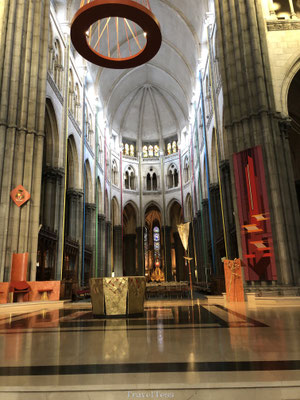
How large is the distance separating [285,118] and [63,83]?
14.1 meters

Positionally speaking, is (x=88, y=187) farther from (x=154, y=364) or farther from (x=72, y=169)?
(x=154, y=364)

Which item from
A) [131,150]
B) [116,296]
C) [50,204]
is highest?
[131,150]

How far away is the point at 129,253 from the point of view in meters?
39.8

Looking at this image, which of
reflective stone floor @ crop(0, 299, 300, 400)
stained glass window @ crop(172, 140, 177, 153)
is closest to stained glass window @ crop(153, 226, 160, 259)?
stained glass window @ crop(172, 140, 177, 153)

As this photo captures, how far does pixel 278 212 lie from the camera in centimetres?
1282

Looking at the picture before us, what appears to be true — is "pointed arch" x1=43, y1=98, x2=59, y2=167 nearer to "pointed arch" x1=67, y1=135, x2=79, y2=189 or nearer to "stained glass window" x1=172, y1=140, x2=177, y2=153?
"pointed arch" x1=67, y1=135, x2=79, y2=189

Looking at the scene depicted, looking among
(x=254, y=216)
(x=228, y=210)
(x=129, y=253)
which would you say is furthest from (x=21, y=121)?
(x=129, y=253)

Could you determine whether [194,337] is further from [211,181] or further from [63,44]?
[63,44]

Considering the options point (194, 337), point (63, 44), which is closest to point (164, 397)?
point (194, 337)

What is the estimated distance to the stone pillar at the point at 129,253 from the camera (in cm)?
3907

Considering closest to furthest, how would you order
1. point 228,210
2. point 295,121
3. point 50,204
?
1. point 50,204
2. point 228,210
3. point 295,121

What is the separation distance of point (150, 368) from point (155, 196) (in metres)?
36.2

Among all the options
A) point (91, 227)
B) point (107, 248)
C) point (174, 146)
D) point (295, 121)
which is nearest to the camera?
point (295, 121)

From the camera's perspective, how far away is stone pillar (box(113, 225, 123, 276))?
3469 cm
